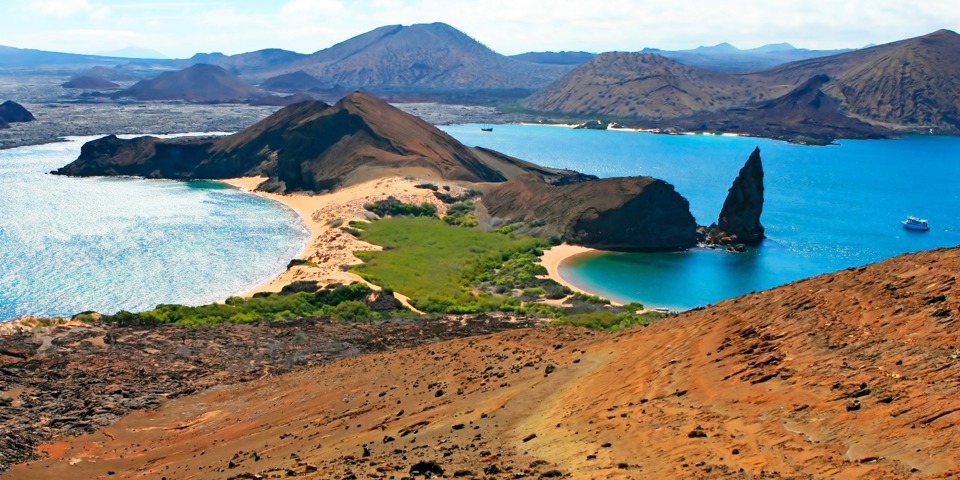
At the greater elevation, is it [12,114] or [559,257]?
[12,114]

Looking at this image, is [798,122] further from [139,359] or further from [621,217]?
[139,359]

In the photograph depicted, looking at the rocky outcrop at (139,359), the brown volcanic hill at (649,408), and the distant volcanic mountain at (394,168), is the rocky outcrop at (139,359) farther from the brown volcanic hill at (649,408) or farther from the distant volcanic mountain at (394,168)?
the distant volcanic mountain at (394,168)

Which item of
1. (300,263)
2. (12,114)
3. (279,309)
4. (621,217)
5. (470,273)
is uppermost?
(12,114)

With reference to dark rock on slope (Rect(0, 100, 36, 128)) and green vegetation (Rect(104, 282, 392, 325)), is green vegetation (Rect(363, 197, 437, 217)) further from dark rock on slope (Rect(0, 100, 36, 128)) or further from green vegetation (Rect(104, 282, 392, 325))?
dark rock on slope (Rect(0, 100, 36, 128))

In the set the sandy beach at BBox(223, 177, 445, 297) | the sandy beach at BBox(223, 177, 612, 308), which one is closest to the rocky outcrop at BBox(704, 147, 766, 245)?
the sandy beach at BBox(223, 177, 612, 308)

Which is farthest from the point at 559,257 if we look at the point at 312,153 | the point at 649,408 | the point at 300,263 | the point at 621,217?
the point at 649,408

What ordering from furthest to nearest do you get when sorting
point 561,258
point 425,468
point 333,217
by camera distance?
point 333,217, point 561,258, point 425,468

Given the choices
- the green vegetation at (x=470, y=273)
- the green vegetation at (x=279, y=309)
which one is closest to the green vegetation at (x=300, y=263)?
the green vegetation at (x=470, y=273)

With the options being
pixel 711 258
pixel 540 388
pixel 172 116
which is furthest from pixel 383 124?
pixel 172 116
